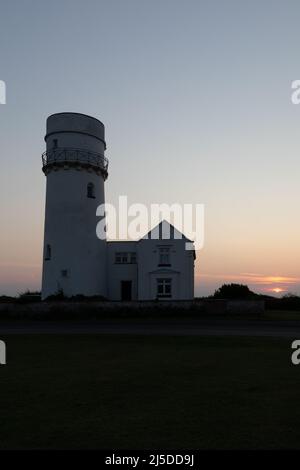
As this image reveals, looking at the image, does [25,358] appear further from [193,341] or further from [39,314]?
[39,314]

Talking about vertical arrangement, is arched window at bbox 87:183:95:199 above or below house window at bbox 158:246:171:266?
above

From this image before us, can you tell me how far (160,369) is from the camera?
40.9 ft

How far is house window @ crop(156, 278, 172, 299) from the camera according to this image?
4122 centimetres

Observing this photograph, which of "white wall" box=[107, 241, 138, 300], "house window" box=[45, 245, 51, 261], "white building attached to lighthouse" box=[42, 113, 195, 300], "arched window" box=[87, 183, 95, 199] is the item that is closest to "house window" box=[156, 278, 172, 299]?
"white building attached to lighthouse" box=[42, 113, 195, 300]

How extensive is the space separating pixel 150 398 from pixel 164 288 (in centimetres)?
3222

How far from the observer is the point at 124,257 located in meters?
43.7

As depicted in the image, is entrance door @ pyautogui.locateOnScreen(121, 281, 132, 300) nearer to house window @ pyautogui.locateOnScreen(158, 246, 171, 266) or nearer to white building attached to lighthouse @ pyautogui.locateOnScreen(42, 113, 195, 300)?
white building attached to lighthouse @ pyautogui.locateOnScreen(42, 113, 195, 300)

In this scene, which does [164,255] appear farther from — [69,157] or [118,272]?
[69,157]

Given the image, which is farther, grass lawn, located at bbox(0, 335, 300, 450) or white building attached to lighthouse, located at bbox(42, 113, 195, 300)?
white building attached to lighthouse, located at bbox(42, 113, 195, 300)

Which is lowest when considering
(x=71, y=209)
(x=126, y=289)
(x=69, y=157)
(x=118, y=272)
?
(x=126, y=289)

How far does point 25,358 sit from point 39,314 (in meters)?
20.5

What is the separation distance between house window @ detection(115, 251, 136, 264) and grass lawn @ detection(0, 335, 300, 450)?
27.0 m

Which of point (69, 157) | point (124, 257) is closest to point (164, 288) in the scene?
point (124, 257)

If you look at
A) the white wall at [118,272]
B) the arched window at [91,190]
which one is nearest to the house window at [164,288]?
the white wall at [118,272]
